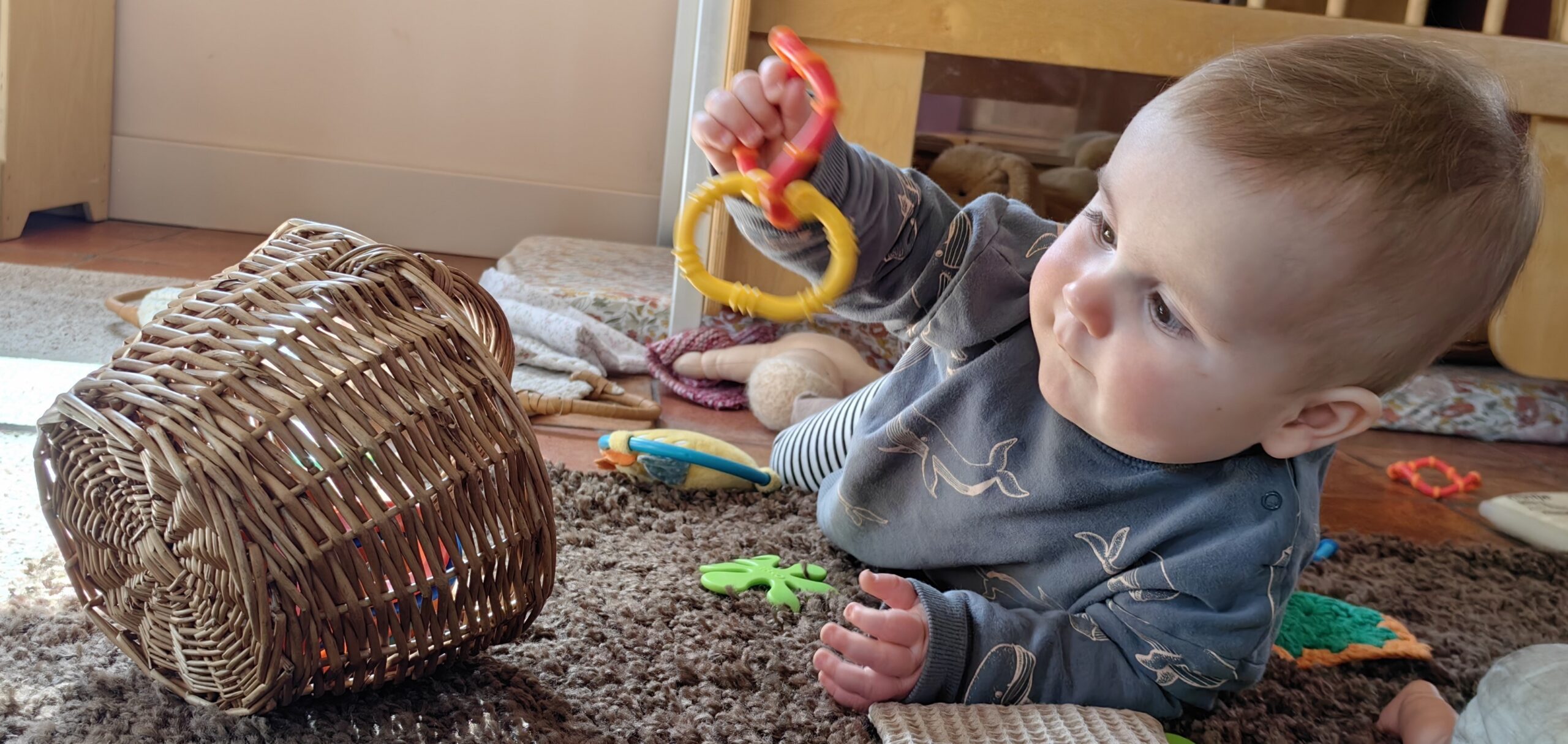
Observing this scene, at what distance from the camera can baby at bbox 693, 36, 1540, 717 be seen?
0.65 m

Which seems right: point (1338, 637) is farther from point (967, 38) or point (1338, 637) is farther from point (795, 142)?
point (967, 38)

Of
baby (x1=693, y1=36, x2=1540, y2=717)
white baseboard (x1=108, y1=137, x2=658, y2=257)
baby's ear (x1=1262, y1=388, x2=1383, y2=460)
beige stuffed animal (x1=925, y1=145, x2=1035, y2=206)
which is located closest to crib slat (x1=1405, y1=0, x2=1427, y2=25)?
beige stuffed animal (x1=925, y1=145, x2=1035, y2=206)

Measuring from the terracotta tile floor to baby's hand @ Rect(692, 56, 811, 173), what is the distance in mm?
477

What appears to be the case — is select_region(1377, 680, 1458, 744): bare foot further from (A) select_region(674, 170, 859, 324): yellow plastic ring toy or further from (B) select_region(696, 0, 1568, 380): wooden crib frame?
(B) select_region(696, 0, 1568, 380): wooden crib frame

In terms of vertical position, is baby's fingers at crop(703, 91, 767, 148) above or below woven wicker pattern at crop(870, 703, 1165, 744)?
above

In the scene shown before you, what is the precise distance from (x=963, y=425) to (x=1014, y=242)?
0.15 m

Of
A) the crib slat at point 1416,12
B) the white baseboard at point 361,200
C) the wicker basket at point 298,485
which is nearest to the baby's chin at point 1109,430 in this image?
the wicker basket at point 298,485

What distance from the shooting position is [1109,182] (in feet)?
2.40

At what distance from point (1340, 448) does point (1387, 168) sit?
1.06 m

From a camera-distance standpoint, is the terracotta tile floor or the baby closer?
the baby

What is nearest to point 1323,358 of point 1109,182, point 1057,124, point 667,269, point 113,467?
point 1109,182

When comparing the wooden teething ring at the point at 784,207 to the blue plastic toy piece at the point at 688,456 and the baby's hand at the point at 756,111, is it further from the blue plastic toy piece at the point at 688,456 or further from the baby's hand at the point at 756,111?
the blue plastic toy piece at the point at 688,456

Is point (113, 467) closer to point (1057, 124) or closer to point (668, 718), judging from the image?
point (668, 718)

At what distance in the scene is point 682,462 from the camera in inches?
41.4
